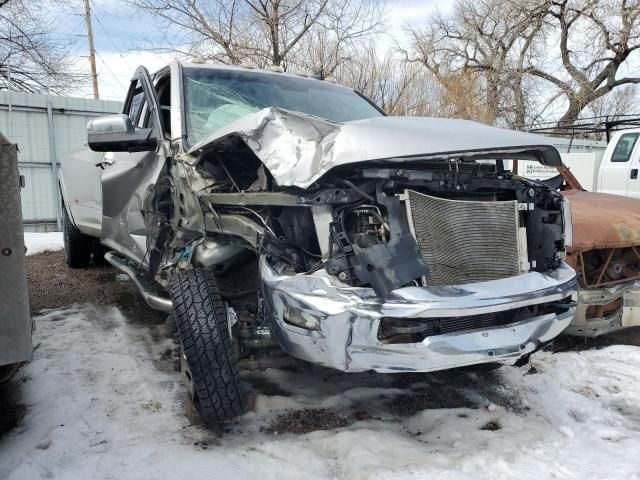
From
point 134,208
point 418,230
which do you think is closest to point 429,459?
point 418,230

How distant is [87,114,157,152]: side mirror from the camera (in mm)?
3226

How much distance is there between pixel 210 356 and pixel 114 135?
5.08 ft

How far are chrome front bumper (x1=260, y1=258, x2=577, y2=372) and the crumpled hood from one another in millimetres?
490

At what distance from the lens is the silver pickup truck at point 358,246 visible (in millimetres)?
2293

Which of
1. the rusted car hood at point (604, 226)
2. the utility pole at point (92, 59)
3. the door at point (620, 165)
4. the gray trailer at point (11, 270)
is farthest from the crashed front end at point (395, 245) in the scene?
the utility pole at point (92, 59)

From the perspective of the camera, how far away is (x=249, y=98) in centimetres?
373

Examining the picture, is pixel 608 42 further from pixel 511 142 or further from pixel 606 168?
pixel 511 142

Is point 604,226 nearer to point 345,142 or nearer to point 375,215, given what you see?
point 375,215

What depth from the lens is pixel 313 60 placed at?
44.6 feet

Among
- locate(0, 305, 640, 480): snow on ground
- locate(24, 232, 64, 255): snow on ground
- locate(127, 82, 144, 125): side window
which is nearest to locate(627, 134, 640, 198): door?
locate(0, 305, 640, 480): snow on ground

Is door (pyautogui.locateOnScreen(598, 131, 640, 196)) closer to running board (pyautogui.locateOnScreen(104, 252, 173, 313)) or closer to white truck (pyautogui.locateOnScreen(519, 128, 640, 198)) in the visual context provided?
white truck (pyautogui.locateOnScreen(519, 128, 640, 198))

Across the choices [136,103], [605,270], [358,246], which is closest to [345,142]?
[358,246]

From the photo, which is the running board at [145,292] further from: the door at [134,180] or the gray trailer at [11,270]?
the gray trailer at [11,270]

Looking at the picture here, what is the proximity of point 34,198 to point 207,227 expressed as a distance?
11012 millimetres
